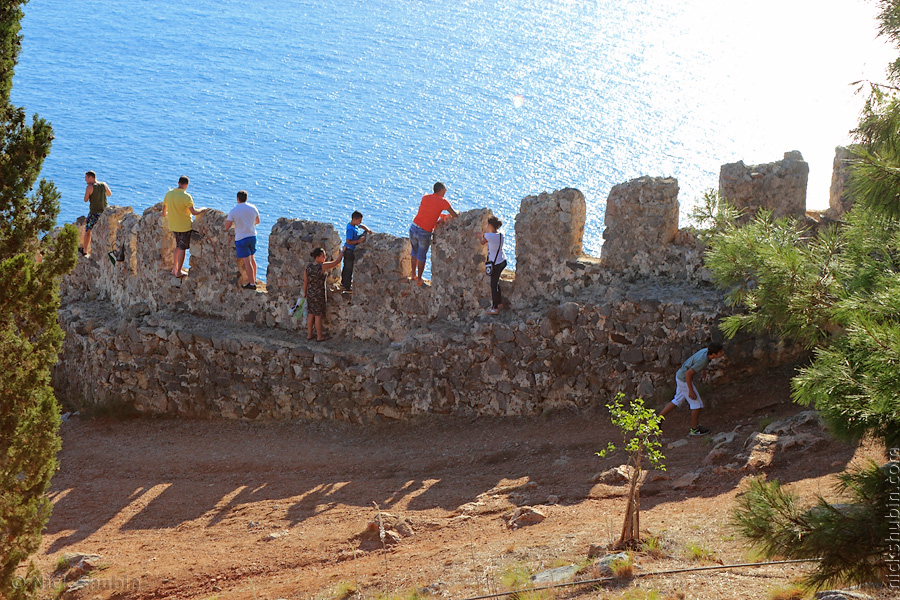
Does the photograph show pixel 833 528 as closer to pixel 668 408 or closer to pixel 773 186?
pixel 668 408

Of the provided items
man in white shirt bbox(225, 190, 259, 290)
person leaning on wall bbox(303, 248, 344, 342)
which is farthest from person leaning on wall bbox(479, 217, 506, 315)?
man in white shirt bbox(225, 190, 259, 290)

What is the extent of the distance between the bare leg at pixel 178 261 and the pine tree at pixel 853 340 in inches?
397

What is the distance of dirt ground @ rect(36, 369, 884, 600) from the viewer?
28.5ft

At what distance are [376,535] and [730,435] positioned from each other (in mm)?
4215

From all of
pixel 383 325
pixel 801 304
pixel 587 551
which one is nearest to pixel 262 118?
pixel 383 325

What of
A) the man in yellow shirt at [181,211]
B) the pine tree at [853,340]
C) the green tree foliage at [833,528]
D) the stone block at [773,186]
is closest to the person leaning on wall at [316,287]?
the man in yellow shirt at [181,211]

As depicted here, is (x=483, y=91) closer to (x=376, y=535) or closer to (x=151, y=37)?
(x=151, y=37)

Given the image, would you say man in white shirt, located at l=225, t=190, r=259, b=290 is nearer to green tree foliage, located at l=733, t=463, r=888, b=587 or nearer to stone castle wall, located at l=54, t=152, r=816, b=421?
stone castle wall, located at l=54, t=152, r=816, b=421

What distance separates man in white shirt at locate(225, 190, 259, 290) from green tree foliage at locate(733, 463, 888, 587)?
31.5 feet

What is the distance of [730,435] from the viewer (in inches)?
424

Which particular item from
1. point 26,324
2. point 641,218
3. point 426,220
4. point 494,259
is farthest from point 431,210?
point 26,324

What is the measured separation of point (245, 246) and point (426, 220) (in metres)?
3.09

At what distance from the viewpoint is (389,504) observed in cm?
1120

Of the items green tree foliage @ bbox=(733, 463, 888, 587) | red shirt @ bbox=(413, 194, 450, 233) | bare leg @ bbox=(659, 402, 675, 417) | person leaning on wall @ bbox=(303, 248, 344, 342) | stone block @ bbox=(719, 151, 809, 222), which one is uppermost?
stone block @ bbox=(719, 151, 809, 222)
